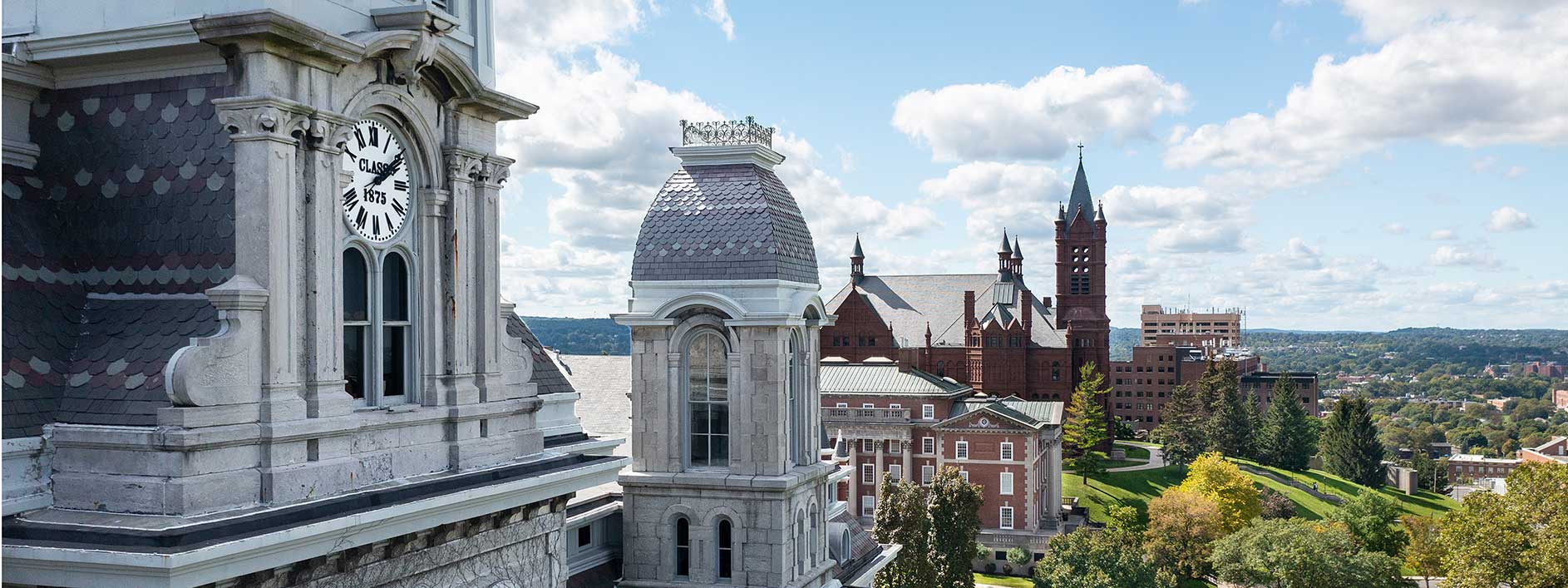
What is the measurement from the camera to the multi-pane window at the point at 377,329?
13812 mm

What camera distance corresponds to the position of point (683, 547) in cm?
2820

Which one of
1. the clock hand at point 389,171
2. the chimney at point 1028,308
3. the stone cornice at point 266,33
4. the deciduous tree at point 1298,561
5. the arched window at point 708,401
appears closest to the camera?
the stone cornice at point 266,33

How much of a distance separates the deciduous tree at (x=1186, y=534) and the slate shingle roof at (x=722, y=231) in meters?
54.0

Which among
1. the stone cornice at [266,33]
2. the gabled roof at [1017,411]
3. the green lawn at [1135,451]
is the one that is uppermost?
the stone cornice at [266,33]

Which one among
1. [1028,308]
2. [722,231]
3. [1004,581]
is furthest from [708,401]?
[1028,308]

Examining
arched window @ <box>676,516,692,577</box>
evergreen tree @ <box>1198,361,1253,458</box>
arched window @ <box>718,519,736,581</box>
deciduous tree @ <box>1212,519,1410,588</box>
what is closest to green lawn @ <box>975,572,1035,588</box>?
deciduous tree @ <box>1212,519,1410,588</box>

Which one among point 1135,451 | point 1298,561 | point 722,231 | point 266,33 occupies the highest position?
point 266,33

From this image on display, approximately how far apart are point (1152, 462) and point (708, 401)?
322 feet

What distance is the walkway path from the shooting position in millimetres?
109312

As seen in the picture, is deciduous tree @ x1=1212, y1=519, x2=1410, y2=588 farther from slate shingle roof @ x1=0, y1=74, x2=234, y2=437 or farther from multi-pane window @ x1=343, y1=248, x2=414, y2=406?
slate shingle roof @ x1=0, y1=74, x2=234, y2=437

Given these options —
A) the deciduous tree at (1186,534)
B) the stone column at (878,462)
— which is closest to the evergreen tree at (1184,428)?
the deciduous tree at (1186,534)

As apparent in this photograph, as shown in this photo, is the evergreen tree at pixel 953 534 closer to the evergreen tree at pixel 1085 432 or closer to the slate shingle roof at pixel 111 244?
the evergreen tree at pixel 1085 432

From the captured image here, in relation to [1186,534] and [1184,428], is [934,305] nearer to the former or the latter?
[1184,428]

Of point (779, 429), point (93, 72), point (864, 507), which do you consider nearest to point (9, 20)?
point (93, 72)
